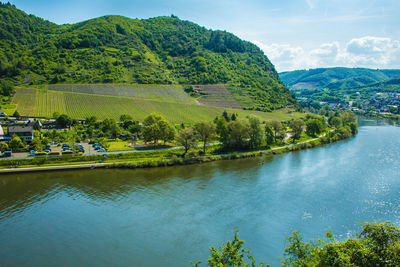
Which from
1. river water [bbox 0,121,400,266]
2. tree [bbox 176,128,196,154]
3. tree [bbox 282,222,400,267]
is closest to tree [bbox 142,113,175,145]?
tree [bbox 176,128,196,154]

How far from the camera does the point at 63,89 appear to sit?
3489 inches

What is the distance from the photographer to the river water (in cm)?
2106

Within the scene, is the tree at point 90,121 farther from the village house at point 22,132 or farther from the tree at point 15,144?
the tree at point 15,144

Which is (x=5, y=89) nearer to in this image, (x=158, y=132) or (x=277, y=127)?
(x=158, y=132)

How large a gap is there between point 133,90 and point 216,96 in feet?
108

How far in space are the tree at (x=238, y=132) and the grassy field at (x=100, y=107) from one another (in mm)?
22735

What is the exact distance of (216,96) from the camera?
348ft

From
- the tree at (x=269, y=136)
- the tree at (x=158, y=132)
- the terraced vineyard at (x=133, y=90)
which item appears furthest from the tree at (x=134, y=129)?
the terraced vineyard at (x=133, y=90)

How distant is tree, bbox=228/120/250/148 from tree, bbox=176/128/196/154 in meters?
9.07

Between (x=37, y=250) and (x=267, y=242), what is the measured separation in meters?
18.9

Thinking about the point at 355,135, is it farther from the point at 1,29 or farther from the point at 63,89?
the point at 1,29

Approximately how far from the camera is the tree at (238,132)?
169 ft

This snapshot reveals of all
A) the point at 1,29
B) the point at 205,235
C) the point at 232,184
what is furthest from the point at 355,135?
the point at 1,29

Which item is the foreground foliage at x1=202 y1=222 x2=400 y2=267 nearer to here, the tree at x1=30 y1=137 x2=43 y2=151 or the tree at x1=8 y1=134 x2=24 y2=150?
the tree at x1=30 y1=137 x2=43 y2=151
